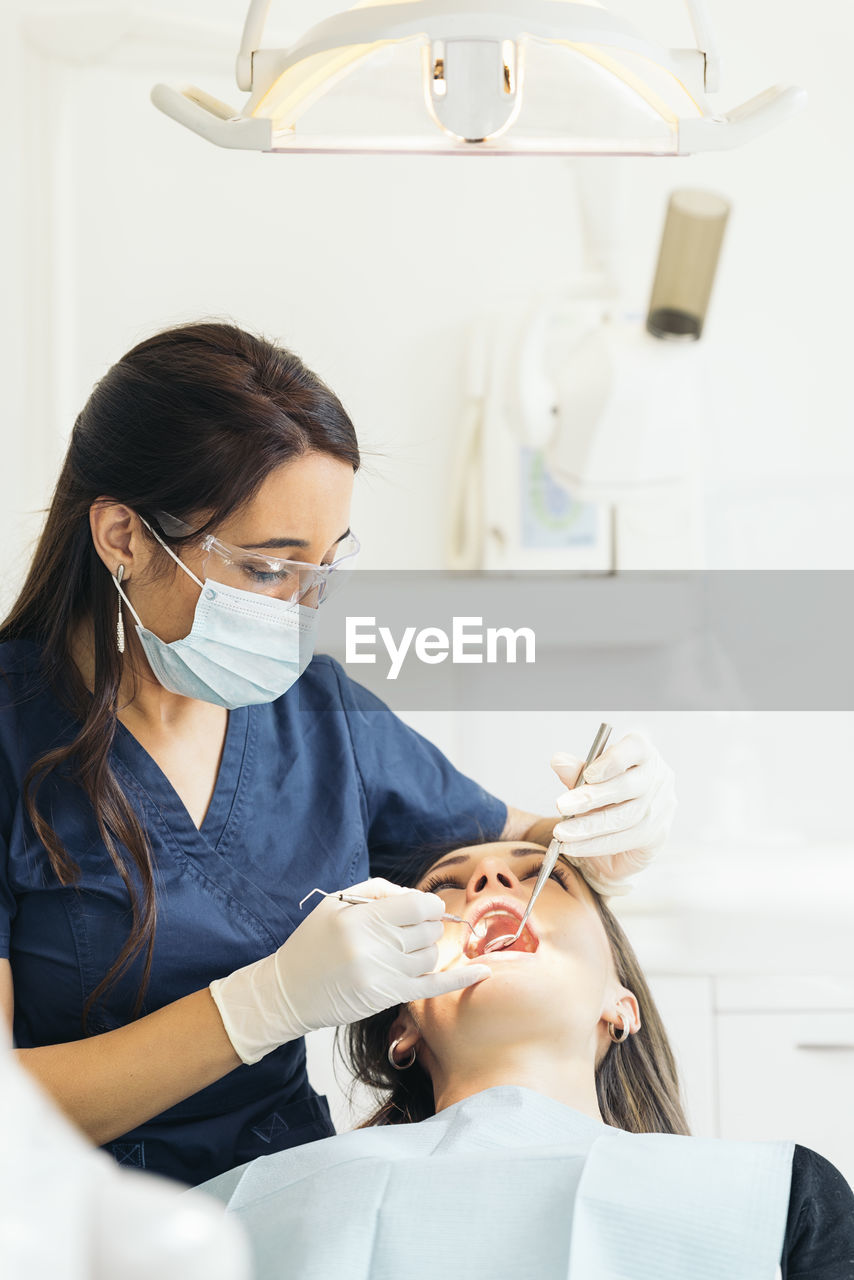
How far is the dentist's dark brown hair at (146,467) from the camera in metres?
1.26

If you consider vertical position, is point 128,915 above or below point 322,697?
below

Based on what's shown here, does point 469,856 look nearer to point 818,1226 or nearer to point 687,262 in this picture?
point 818,1226

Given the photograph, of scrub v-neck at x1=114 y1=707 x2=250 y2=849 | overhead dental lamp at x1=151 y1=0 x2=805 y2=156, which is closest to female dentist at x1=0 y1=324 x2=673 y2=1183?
scrub v-neck at x1=114 y1=707 x2=250 y2=849

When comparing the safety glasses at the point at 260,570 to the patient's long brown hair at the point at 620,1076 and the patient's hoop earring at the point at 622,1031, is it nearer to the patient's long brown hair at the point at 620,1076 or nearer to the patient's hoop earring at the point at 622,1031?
the patient's long brown hair at the point at 620,1076

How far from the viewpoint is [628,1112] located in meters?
1.46

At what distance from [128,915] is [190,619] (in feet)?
1.06

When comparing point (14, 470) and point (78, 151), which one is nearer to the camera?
point (14, 470)

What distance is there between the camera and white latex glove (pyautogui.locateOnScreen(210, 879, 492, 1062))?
121cm

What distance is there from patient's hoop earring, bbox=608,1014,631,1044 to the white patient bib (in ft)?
0.95

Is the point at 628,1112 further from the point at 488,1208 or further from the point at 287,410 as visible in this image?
the point at 287,410

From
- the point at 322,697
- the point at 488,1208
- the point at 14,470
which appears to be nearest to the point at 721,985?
the point at 322,697

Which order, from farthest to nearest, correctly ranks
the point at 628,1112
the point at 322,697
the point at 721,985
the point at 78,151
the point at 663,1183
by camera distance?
the point at 78,151 < the point at 721,985 < the point at 322,697 < the point at 628,1112 < the point at 663,1183

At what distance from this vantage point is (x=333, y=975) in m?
1.21

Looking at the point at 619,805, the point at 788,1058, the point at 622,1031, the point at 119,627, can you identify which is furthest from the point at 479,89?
the point at 788,1058
